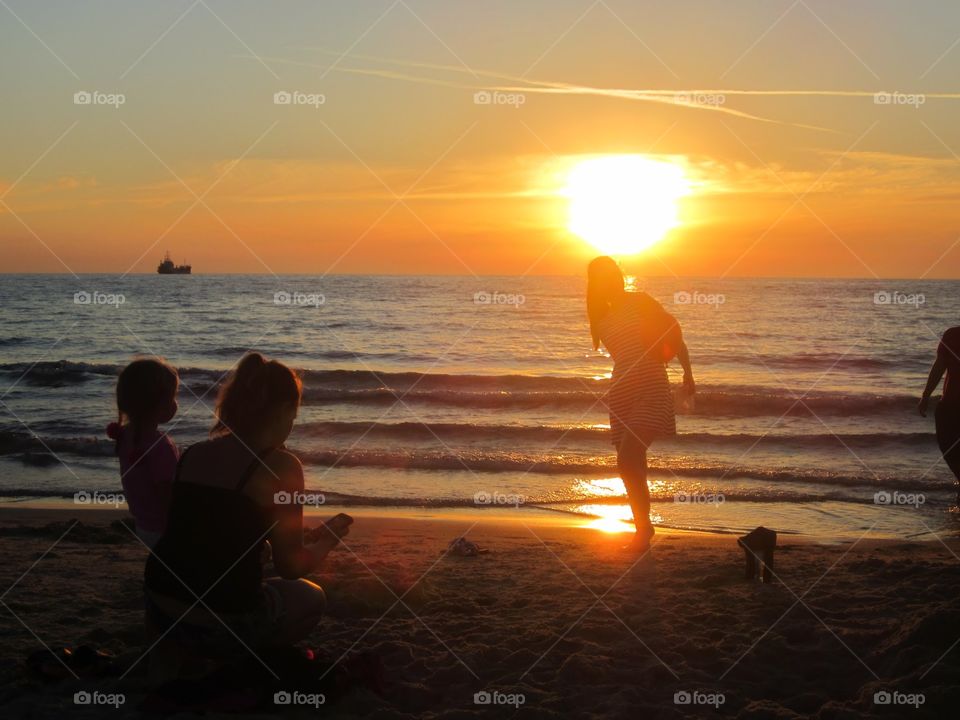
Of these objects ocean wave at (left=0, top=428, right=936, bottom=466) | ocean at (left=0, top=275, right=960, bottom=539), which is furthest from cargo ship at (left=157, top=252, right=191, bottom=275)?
ocean wave at (left=0, top=428, right=936, bottom=466)

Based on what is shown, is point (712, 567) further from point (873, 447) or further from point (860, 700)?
point (873, 447)

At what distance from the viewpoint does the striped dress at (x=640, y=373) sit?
6570 millimetres

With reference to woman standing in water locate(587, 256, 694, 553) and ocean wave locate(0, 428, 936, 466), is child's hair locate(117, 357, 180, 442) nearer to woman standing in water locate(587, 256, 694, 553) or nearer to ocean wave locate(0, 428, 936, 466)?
woman standing in water locate(587, 256, 694, 553)

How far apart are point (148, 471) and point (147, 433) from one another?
18 cm

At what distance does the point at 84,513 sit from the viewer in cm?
900

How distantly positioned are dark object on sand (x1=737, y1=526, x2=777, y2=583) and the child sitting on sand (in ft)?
11.7

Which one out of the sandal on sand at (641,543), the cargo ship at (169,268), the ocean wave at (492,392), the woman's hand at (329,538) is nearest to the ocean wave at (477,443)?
the ocean wave at (492,392)

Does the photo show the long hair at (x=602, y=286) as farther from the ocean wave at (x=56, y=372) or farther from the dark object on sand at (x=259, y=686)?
the ocean wave at (x=56, y=372)

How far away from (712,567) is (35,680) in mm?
4161

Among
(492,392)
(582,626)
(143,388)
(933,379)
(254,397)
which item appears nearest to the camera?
(254,397)

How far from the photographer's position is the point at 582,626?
4.96m

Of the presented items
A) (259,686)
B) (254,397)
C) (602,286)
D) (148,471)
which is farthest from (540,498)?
(254,397)

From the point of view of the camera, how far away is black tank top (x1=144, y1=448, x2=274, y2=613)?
3504 mm

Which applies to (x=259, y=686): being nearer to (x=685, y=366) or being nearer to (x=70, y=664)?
(x=70, y=664)
